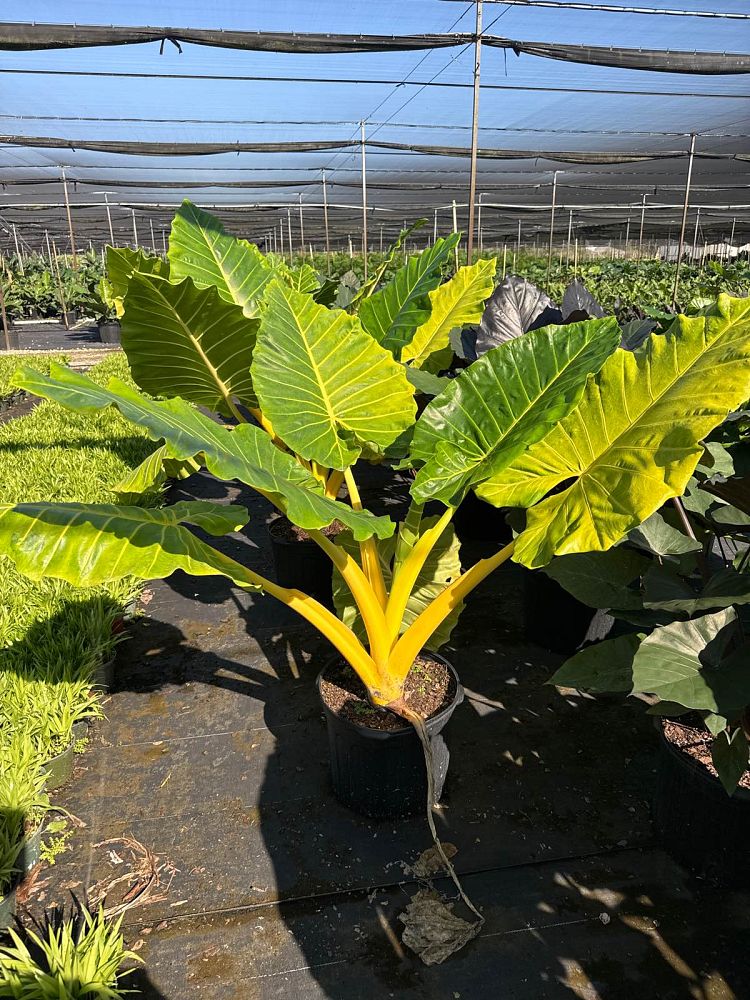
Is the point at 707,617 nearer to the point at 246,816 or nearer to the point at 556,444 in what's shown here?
the point at 556,444

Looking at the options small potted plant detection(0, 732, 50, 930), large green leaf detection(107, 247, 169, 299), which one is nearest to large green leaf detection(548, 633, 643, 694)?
small potted plant detection(0, 732, 50, 930)

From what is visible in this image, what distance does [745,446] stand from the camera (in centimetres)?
160

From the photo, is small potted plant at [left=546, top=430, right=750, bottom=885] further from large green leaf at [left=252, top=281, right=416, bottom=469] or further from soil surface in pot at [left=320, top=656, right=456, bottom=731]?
large green leaf at [left=252, top=281, right=416, bottom=469]

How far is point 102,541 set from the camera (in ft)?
4.06

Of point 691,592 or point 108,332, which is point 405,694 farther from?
point 108,332

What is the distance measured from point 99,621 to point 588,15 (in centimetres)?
677

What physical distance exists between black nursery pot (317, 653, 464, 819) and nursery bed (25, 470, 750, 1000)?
0.06m

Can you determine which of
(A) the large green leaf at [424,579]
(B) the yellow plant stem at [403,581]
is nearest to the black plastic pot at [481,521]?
(A) the large green leaf at [424,579]

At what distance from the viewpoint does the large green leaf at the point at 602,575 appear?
1589 millimetres

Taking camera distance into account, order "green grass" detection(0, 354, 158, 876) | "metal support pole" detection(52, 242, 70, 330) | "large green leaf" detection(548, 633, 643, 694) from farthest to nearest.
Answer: "metal support pole" detection(52, 242, 70, 330)
"green grass" detection(0, 354, 158, 876)
"large green leaf" detection(548, 633, 643, 694)

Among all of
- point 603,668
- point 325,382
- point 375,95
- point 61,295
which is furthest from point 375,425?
point 61,295

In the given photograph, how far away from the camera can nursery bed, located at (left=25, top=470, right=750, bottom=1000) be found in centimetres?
143

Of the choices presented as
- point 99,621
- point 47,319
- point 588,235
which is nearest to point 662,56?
point 99,621

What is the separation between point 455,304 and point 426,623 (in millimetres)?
1278
